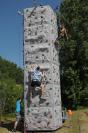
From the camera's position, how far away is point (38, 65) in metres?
17.6

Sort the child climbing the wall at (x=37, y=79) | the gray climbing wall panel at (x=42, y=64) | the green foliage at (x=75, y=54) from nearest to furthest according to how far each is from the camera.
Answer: the child climbing the wall at (x=37, y=79) → the gray climbing wall panel at (x=42, y=64) → the green foliage at (x=75, y=54)

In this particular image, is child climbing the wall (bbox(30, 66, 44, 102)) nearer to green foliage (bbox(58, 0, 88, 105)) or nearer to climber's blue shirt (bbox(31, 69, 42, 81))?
climber's blue shirt (bbox(31, 69, 42, 81))

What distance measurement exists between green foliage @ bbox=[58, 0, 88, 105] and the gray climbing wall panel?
15382mm

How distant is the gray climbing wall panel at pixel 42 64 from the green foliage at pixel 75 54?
15.4 metres

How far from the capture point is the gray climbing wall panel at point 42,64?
56.9ft

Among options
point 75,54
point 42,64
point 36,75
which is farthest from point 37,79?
point 75,54

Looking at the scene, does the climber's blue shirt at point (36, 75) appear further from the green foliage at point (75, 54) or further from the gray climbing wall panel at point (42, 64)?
the green foliage at point (75, 54)

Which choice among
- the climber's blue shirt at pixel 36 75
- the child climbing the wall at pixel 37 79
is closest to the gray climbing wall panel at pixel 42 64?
the child climbing the wall at pixel 37 79

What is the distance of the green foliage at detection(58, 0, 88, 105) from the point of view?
33719mm

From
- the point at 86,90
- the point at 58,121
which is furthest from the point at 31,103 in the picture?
the point at 86,90

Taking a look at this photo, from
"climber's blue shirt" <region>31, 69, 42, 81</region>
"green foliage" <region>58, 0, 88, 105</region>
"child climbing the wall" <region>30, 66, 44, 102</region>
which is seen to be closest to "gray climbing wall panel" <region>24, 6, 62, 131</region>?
"child climbing the wall" <region>30, 66, 44, 102</region>

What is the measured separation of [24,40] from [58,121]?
173 inches

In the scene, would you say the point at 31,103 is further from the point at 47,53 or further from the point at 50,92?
the point at 47,53

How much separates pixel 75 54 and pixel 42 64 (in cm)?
1758
